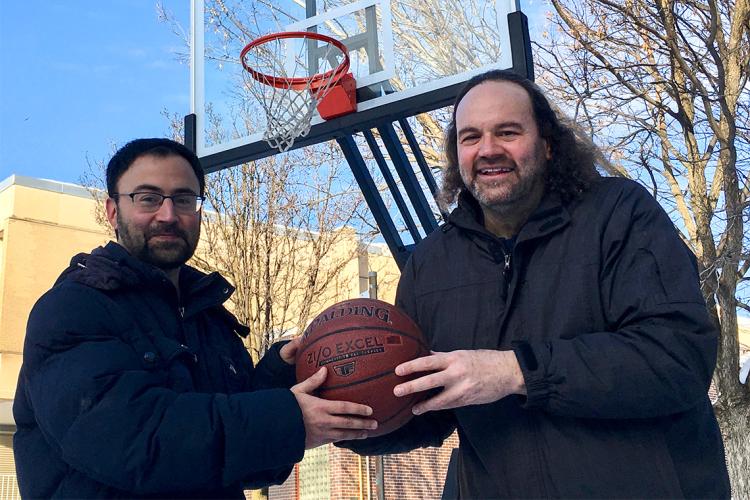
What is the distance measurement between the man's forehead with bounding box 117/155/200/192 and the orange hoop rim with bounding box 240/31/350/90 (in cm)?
312

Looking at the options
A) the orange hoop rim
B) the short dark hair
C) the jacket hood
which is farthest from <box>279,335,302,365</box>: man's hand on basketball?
the orange hoop rim

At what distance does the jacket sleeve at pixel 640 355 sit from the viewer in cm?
246

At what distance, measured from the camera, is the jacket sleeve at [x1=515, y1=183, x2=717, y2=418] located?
2465 millimetres

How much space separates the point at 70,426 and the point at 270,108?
163 inches

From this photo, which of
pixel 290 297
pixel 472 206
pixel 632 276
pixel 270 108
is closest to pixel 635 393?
pixel 632 276

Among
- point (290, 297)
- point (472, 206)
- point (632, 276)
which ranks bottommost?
point (632, 276)

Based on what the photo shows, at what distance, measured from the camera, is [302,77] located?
20.6 feet

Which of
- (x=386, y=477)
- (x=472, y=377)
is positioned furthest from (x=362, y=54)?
(x=386, y=477)

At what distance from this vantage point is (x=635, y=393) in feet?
8.07

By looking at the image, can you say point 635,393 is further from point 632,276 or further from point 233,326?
point 233,326

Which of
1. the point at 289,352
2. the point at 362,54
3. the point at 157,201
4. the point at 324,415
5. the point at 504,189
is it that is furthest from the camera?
the point at 362,54

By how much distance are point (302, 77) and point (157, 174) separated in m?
3.32

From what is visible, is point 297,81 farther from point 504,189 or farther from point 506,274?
point 506,274

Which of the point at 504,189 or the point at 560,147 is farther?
the point at 560,147
